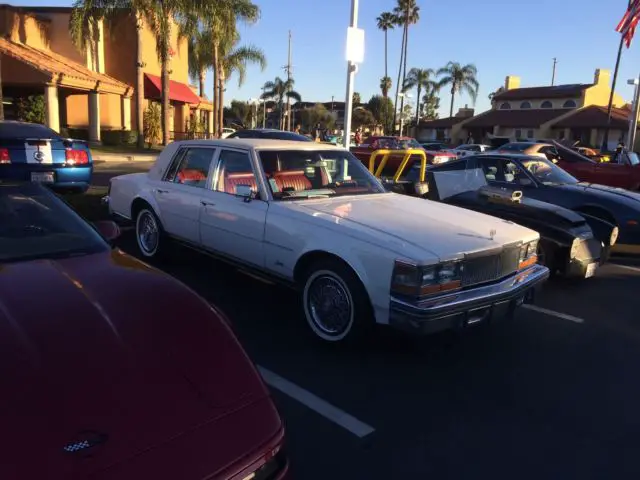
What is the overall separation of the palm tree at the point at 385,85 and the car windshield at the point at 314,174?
67.0 m

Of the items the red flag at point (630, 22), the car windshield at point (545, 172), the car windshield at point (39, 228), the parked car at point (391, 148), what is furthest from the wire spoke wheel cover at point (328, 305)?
the red flag at point (630, 22)

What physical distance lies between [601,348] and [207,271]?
161 inches

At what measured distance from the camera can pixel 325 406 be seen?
3.36 meters

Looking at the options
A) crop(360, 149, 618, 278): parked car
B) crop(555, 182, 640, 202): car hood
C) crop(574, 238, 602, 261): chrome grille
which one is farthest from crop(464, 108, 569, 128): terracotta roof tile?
crop(574, 238, 602, 261): chrome grille

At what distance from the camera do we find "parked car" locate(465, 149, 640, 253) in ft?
24.5

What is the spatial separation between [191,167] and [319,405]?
328 cm

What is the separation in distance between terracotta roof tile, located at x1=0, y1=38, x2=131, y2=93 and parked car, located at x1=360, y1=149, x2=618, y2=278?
18454mm

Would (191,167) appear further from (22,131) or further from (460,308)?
(22,131)

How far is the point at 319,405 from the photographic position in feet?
11.1

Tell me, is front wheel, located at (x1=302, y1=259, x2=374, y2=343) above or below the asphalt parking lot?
above

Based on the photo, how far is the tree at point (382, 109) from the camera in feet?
231

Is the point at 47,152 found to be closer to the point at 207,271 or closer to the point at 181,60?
the point at 207,271

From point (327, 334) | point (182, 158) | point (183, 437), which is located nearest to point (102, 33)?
point (182, 158)

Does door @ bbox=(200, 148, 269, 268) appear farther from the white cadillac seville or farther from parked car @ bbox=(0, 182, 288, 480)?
parked car @ bbox=(0, 182, 288, 480)
